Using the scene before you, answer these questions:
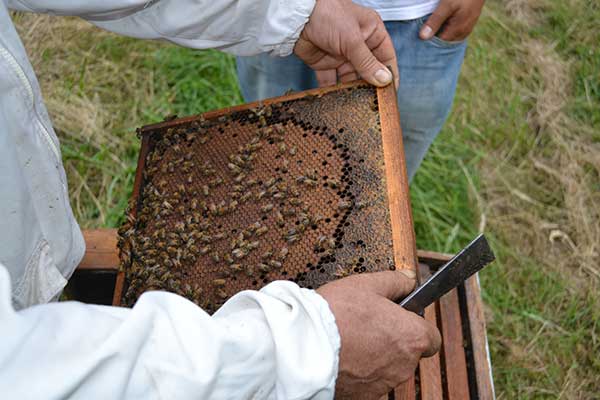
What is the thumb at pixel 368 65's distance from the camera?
7.26ft

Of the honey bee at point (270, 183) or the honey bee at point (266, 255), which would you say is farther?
the honey bee at point (270, 183)

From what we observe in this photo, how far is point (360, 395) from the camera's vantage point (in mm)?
1721

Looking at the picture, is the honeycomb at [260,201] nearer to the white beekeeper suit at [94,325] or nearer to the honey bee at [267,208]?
the honey bee at [267,208]

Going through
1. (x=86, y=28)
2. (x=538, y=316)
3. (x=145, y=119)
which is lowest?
(x=538, y=316)

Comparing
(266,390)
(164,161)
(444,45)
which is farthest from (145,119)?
(266,390)

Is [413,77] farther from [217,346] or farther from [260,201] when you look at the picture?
[217,346]

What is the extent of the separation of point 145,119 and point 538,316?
3.57m

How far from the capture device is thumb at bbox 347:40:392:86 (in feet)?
7.26

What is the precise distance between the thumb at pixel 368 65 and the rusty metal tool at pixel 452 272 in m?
0.79

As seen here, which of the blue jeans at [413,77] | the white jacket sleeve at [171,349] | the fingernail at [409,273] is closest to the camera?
the white jacket sleeve at [171,349]

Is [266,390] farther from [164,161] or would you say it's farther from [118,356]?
[164,161]

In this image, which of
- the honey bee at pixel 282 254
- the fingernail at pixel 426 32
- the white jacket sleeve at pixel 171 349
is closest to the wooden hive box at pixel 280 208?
the honey bee at pixel 282 254

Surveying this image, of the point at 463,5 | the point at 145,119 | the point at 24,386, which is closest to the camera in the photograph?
the point at 24,386

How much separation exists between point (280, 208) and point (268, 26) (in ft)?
2.70
